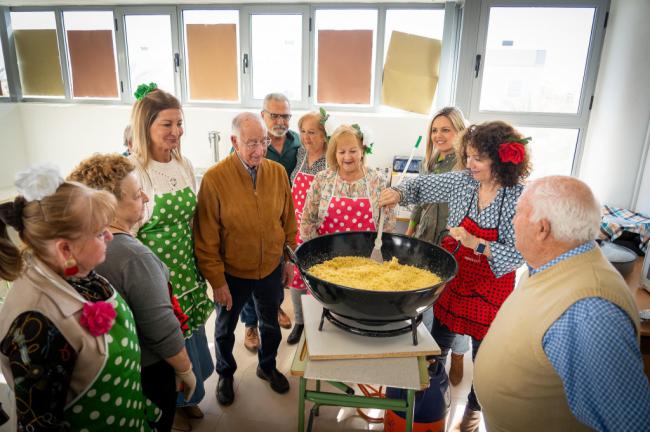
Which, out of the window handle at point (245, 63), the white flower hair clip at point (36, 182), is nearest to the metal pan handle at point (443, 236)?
the white flower hair clip at point (36, 182)

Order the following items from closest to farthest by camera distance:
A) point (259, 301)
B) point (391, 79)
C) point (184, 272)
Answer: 1. point (184, 272)
2. point (259, 301)
3. point (391, 79)

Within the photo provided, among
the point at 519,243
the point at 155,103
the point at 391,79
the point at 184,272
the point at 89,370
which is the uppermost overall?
the point at 391,79

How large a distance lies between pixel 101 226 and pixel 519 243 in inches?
45.2

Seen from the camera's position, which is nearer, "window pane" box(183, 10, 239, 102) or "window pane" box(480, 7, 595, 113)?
"window pane" box(480, 7, 595, 113)

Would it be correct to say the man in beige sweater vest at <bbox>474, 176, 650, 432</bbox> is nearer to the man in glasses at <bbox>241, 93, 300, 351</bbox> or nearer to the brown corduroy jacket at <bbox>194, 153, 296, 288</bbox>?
the brown corduroy jacket at <bbox>194, 153, 296, 288</bbox>

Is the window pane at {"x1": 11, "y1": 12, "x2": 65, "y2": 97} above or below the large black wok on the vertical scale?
above

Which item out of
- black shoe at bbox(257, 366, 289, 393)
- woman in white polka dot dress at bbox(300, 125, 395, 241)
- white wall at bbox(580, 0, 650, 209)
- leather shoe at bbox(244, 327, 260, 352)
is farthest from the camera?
white wall at bbox(580, 0, 650, 209)

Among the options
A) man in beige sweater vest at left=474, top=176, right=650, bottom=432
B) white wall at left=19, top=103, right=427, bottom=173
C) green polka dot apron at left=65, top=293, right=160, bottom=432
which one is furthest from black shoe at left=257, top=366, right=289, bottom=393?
white wall at left=19, top=103, right=427, bottom=173

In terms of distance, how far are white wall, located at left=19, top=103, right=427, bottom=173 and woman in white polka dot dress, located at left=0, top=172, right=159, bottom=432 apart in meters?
2.93

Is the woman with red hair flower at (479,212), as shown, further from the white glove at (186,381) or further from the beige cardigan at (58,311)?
the beige cardigan at (58,311)

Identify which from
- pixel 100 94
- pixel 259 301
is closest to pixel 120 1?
pixel 100 94

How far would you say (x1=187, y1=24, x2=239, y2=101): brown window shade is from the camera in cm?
373

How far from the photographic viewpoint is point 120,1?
3.69 m

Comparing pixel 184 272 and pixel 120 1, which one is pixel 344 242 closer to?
pixel 184 272
